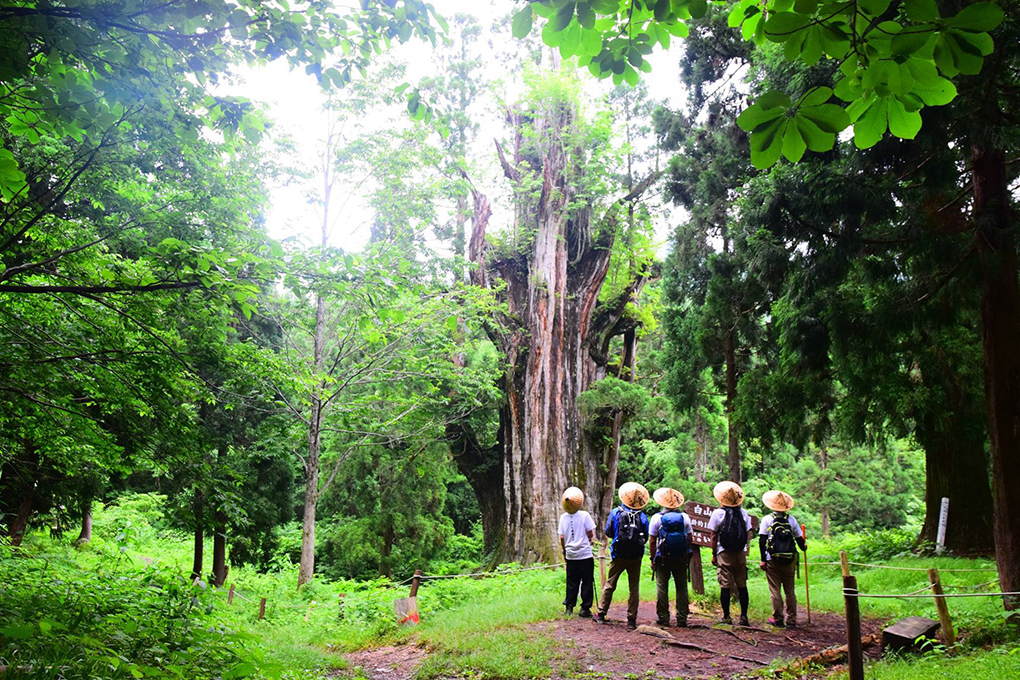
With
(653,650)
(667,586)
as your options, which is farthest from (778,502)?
(653,650)

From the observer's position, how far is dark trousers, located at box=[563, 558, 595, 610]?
25.1 ft

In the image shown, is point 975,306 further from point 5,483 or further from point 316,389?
point 5,483

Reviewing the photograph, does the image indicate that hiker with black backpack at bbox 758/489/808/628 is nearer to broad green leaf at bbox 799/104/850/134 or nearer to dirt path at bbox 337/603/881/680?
dirt path at bbox 337/603/881/680

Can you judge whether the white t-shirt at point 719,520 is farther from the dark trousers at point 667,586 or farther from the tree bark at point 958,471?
the tree bark at point 958,471

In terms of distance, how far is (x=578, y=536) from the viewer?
24.6 ft

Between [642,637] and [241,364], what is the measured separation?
528 cm

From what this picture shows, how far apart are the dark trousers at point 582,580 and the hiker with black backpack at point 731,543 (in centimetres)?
157

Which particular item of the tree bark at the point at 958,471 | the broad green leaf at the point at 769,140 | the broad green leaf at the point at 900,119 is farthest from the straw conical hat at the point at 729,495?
the broad green leaf at the point at 769,140

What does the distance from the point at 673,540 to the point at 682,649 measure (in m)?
1.20

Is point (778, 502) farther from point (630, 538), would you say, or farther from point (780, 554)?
point (630, 538)

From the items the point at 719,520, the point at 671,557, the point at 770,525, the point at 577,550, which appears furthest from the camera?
the point at 577,550

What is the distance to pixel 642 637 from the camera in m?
6.65

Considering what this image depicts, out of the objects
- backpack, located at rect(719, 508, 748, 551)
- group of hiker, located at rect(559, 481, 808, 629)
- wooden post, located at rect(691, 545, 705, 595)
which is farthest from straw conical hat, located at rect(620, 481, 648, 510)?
wooden post, located at rect(691, 545, 705, 595)

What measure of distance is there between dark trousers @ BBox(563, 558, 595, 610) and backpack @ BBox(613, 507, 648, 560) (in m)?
0.58
